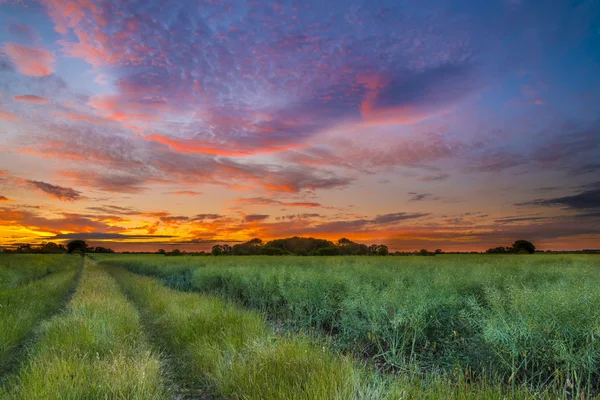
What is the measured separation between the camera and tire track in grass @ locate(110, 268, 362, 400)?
15.4 feet

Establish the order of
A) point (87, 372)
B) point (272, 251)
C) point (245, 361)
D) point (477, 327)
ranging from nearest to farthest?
point (87, 372) → point (245, 361) → point (477, 327) → point (272, 251)

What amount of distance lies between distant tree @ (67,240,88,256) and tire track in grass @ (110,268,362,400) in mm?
180764

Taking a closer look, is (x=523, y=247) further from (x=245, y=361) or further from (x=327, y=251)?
(x=245, y=361)

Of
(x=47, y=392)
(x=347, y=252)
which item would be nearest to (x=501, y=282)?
(x=47, y=392)

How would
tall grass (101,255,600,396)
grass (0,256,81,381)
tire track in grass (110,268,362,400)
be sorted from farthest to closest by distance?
grass (0,256,81,381) < tall grass (101,255,600,396) < tire track in grass (110,268,362,400)

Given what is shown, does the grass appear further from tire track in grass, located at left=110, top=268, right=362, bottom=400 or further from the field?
tire track in grass, located at left=110, top=268, right=362, bottom=400

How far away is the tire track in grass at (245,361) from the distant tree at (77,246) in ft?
593

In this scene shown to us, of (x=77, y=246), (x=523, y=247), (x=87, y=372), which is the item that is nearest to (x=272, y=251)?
(x=523, y=247)

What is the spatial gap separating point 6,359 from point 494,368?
10.00m

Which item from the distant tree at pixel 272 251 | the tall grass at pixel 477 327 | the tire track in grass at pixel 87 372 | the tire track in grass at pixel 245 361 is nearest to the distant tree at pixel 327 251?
the distant tree at pixel 272 251

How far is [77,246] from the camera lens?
167500mm

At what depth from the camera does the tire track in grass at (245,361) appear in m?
4.70

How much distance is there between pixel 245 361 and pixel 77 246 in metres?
192

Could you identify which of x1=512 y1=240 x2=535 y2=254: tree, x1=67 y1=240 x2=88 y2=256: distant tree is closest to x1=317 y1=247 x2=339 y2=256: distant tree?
x1=512 y1=240 x2=535 y2=254: tree
